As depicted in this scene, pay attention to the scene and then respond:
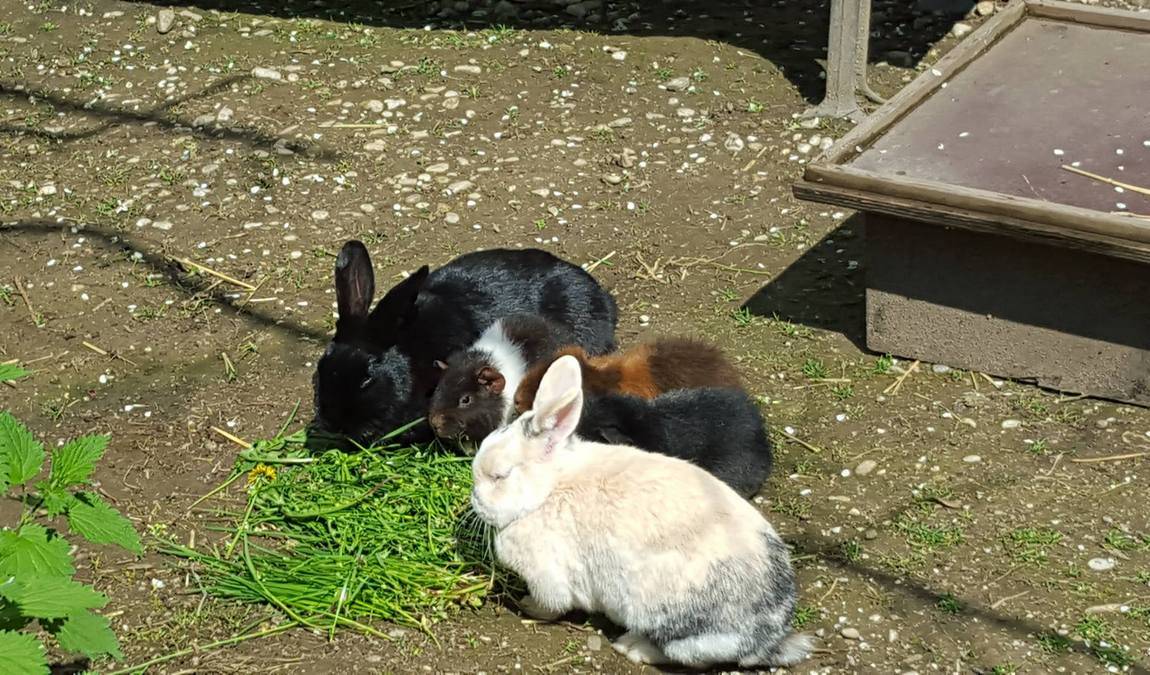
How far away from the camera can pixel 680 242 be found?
6.16 m

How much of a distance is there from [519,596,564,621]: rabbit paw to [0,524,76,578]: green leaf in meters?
1.37

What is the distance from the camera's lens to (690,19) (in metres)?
8.07

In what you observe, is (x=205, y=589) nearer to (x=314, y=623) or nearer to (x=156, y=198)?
(x=314, y=623)

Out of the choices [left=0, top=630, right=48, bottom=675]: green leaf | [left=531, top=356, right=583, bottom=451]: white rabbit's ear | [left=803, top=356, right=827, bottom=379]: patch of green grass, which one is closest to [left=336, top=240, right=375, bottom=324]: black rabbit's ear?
[left=531, top=356, right=583, bottom=451]: white rabbit's ear

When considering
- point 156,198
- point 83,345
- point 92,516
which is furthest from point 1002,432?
point 156,198

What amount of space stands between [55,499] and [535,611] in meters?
1.45

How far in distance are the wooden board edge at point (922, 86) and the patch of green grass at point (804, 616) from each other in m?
1.79

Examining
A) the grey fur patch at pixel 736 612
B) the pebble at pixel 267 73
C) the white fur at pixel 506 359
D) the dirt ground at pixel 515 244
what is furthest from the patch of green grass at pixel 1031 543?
the pebble at pixel 267 73

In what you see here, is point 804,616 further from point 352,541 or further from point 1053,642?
point 352,541

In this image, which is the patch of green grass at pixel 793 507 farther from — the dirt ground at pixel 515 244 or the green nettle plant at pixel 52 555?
the green nettle plant at pixel 52 555

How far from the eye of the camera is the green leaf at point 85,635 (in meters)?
3.10

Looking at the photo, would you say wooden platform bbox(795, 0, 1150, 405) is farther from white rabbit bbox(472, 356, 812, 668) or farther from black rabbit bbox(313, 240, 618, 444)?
white rabbit bbox(472, 356, 812, 668)

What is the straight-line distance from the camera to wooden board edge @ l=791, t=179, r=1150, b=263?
14.6ft

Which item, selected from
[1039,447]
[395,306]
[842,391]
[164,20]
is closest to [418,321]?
[395,306]
